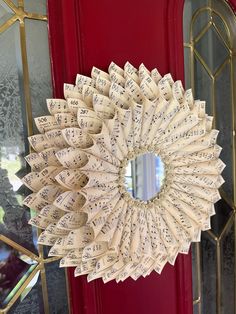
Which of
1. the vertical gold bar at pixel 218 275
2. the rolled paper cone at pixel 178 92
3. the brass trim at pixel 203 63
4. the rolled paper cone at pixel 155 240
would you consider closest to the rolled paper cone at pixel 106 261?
the rolled paper cone at pixel 155 240

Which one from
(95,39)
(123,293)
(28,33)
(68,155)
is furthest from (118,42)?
(123,293)

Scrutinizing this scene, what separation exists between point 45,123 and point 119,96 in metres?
0.18

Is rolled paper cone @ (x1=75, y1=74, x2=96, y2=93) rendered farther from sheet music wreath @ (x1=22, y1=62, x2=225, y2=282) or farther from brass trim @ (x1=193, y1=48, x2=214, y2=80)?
brass trim @ (x1=193, y1=48, x2=214, y2=80)

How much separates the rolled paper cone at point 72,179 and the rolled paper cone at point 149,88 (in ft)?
0.82

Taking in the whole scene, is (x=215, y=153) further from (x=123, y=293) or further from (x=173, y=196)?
(x=123, y=293)

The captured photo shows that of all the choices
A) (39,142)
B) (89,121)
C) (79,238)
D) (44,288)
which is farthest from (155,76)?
(44,288)

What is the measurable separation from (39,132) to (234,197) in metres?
0.76

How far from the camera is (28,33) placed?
812 mm

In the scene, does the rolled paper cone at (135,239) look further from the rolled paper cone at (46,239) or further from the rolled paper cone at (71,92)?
the rolled paper cone at (71,92)

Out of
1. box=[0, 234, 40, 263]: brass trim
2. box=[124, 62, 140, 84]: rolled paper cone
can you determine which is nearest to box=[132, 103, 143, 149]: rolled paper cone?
box=[124, 62, 140, 84]: rolled paper cone

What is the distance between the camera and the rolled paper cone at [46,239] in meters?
0.80

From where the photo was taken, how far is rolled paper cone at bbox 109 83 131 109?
32.1 inches

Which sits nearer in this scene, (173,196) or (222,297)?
(173,196)

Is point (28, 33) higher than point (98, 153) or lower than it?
higher
